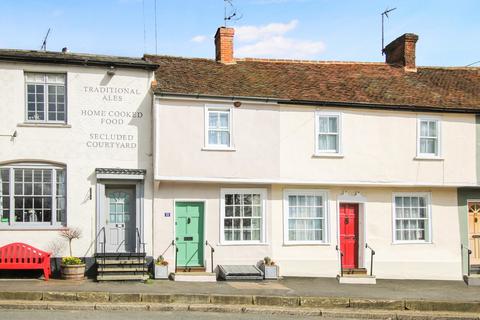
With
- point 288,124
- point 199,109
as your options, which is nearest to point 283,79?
point 288,124

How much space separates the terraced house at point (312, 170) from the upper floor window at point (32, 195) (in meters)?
2.89

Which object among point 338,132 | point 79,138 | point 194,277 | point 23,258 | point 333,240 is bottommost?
point 194,277

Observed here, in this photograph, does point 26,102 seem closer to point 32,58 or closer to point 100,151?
point 32,58

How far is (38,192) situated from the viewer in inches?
709

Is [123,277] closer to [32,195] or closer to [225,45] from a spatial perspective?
[32,195]

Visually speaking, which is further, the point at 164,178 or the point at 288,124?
the point at 288,124

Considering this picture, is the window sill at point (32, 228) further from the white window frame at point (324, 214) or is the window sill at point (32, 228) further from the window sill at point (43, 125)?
the white window frame at point (324, 214)

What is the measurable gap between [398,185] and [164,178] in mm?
7919

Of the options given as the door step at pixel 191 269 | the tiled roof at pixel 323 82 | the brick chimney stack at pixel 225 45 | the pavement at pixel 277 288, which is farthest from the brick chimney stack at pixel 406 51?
the door step at pixel 191 269

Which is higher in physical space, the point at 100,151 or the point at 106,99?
the point at 106,99

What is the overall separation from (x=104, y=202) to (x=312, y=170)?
6.69m

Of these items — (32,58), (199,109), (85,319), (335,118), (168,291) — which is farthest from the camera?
(335,118)

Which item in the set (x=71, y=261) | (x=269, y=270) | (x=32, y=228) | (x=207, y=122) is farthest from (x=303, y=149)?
(x=32, y=228)

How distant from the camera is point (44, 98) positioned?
1816cm
